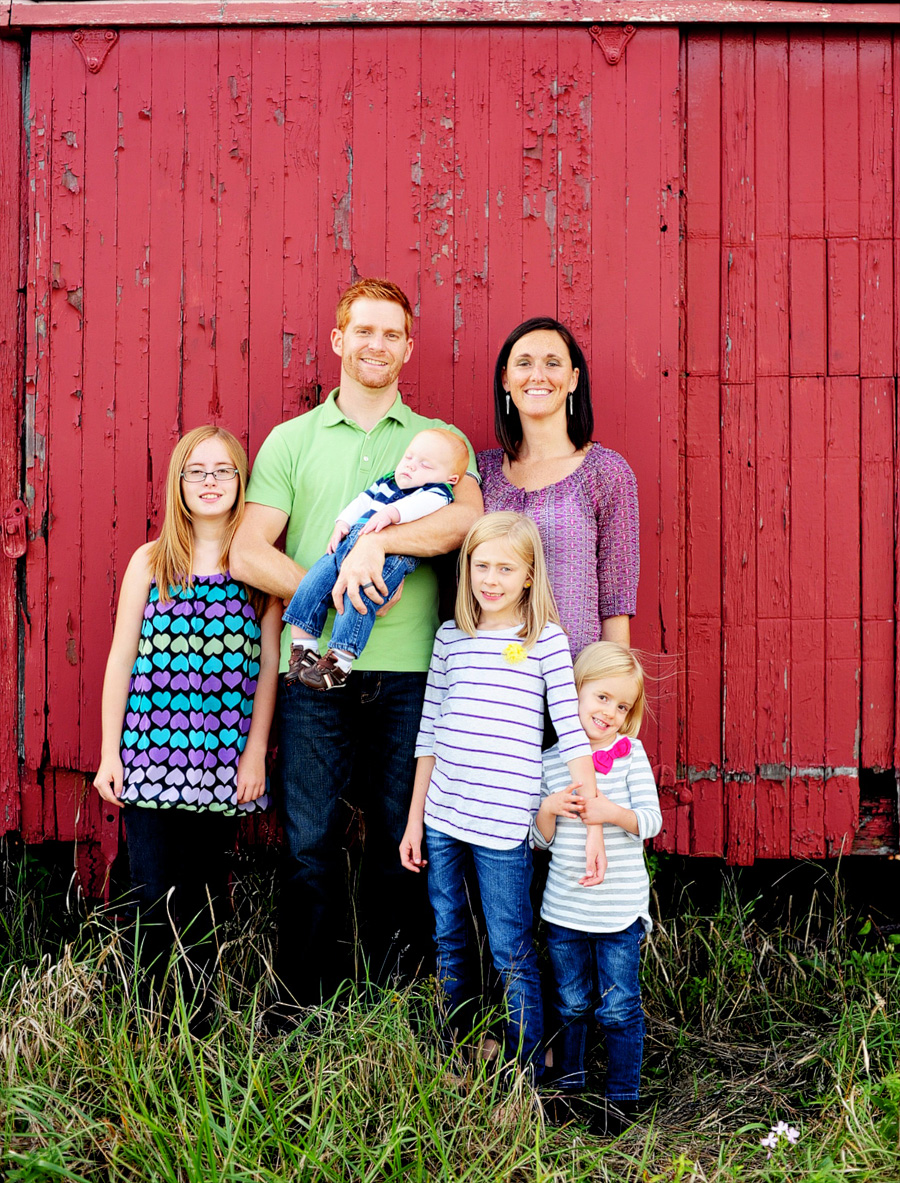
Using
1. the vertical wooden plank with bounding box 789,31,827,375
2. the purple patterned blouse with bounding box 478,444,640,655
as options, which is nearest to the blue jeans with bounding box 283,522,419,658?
the purple patterned blouse with bounding box 478,444,640,655

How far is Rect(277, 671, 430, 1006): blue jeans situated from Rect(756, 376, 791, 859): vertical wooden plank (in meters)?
1.43

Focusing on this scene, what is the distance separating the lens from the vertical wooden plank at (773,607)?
3357mm

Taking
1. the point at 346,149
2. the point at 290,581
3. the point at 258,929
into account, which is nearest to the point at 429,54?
the point at 346,149

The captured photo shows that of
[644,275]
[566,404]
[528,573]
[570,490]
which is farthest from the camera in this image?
[644,275]

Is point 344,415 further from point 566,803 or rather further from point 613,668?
point 566,803

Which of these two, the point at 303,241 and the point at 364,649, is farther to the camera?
the point at 303,241

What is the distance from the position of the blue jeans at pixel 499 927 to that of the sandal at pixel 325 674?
51 centimetres

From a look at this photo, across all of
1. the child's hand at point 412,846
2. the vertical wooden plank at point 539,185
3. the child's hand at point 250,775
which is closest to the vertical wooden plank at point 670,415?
the vertical wooden plank at point 539,185

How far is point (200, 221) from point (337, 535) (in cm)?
152

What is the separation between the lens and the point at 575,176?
3.28 meters

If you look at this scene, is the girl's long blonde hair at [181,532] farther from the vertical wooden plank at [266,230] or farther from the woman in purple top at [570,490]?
the woman in purple top at [570,490]

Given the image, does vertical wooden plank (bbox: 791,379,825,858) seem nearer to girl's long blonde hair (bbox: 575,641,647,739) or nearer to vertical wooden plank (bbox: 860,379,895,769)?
vertical wooden plank (bbox: 860,379,895,769)

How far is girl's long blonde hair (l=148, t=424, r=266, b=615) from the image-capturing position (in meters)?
2.71

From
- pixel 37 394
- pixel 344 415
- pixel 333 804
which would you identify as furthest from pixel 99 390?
pixel 333 804
